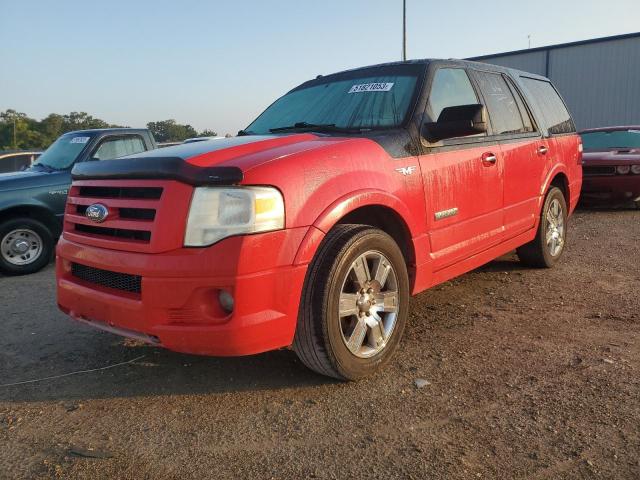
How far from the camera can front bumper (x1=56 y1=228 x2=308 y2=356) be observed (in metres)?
2.49

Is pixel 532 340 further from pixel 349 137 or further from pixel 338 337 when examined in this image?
pixel 349 137

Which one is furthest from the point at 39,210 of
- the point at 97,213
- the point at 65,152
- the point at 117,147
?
the point at 97,213

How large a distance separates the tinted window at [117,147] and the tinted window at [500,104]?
4851mm

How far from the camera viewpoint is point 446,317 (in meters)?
4.07

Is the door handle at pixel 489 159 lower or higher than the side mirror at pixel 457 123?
lower

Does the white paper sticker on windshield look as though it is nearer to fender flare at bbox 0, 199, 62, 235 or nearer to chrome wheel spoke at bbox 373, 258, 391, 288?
chrome wheel spoke at bbox 373, 258, 391, 288

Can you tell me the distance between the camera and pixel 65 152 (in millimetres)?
A: 7199

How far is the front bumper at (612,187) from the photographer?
29.3 ft

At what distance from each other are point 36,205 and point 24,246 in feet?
1.66

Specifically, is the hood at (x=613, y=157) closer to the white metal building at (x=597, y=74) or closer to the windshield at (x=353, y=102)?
the windshield at (x=353, y=102)

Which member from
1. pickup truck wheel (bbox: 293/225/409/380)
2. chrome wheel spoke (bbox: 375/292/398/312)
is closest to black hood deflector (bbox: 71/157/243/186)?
pickup truck wheel (bbox: 293/225/409/380)

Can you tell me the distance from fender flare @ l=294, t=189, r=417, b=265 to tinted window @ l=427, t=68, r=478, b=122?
2.73ft

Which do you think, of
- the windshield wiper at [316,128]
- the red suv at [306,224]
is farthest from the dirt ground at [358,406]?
the windshield wiper at [316,128]

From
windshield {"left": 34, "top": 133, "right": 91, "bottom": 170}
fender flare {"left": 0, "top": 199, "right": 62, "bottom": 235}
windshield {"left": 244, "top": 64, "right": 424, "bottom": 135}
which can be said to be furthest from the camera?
windshield {"left": 34, "top": 133, "right": 91, "bottom": 170}
